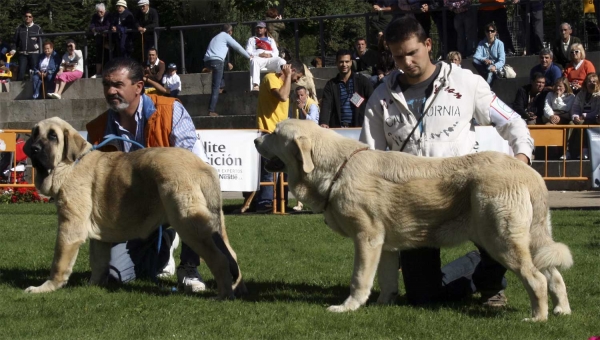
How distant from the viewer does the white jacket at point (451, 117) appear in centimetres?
669

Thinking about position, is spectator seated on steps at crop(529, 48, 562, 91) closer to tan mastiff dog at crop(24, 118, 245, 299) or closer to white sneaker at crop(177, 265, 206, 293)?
white sneaker at crop(177, 265, 206, 293)

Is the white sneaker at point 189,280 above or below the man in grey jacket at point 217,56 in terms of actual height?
below

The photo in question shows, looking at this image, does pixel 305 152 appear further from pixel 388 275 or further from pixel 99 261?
pixel 99 261

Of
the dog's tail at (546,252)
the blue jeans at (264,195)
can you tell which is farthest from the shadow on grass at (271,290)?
the blue jeans at (264,195)

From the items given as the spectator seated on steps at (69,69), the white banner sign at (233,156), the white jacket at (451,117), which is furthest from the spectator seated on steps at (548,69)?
the spectator seated on steps at (69,69)

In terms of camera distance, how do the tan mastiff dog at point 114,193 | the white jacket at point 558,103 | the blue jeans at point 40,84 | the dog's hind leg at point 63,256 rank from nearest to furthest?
the tan mastiff dog at point 114,193
the dog's hind leg at point 63,256
the white jacket at point 558,103
the blue jeans at point 40,84

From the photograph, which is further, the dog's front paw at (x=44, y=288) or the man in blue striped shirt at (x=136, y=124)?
the man in blue striped shirt at (x=136, y=124)

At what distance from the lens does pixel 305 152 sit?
6375 mm

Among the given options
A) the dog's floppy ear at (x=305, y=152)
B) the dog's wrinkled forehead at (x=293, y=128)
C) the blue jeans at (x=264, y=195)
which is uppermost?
the dog's wrinkled forehead at (x=293, y=128)

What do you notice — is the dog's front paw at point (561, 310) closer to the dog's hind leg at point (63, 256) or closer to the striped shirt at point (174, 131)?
the striped shirt at point (174, 131)

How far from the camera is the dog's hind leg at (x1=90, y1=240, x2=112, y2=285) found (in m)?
7.64

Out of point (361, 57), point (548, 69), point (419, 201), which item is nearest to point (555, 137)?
point (548, 69)

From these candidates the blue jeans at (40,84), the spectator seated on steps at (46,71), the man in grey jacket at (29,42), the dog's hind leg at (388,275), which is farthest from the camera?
the man in grey jacket at (29,42)

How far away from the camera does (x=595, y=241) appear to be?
10.1 metres
